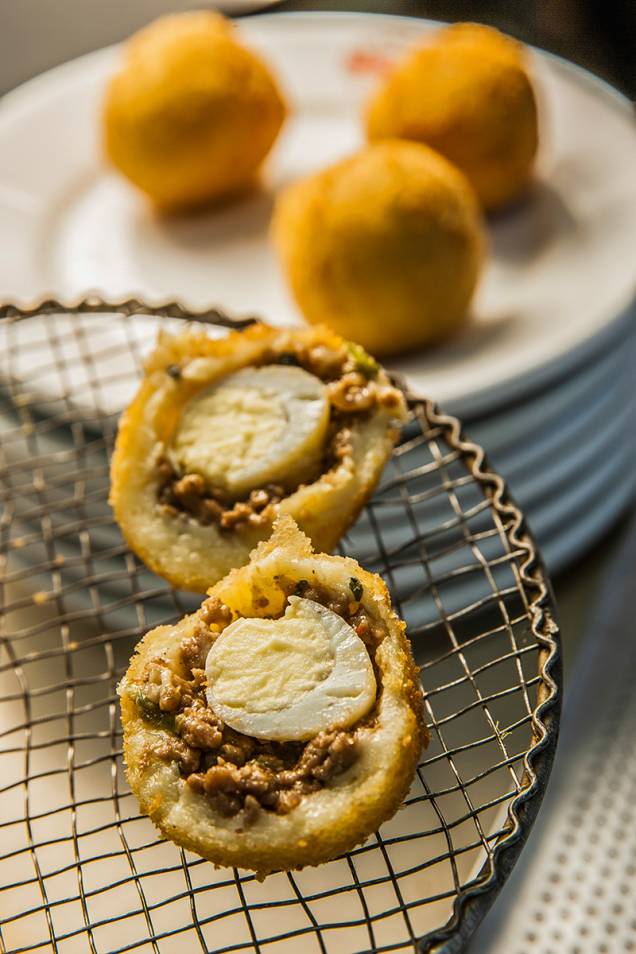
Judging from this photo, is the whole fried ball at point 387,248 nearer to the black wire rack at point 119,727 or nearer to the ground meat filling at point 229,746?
the black wire rack at point 119,727

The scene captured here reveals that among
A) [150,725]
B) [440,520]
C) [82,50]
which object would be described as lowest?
[82,50]

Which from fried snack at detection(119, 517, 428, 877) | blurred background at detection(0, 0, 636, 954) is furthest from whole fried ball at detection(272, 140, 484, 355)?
fried snack at detection(119, 517, 428, 877)

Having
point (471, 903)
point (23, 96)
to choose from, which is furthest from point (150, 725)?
point (23, 96)

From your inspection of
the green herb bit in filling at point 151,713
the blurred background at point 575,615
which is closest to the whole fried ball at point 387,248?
the blurred background at point 575,615

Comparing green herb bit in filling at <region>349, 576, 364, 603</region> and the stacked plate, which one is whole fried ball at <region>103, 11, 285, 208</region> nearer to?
the stacked plate

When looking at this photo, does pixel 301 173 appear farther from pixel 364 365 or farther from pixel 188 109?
pixel 364 365

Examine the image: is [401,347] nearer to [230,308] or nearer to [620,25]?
[230,308]

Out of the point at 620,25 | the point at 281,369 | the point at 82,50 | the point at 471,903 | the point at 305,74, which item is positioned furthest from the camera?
the point at 82,50
